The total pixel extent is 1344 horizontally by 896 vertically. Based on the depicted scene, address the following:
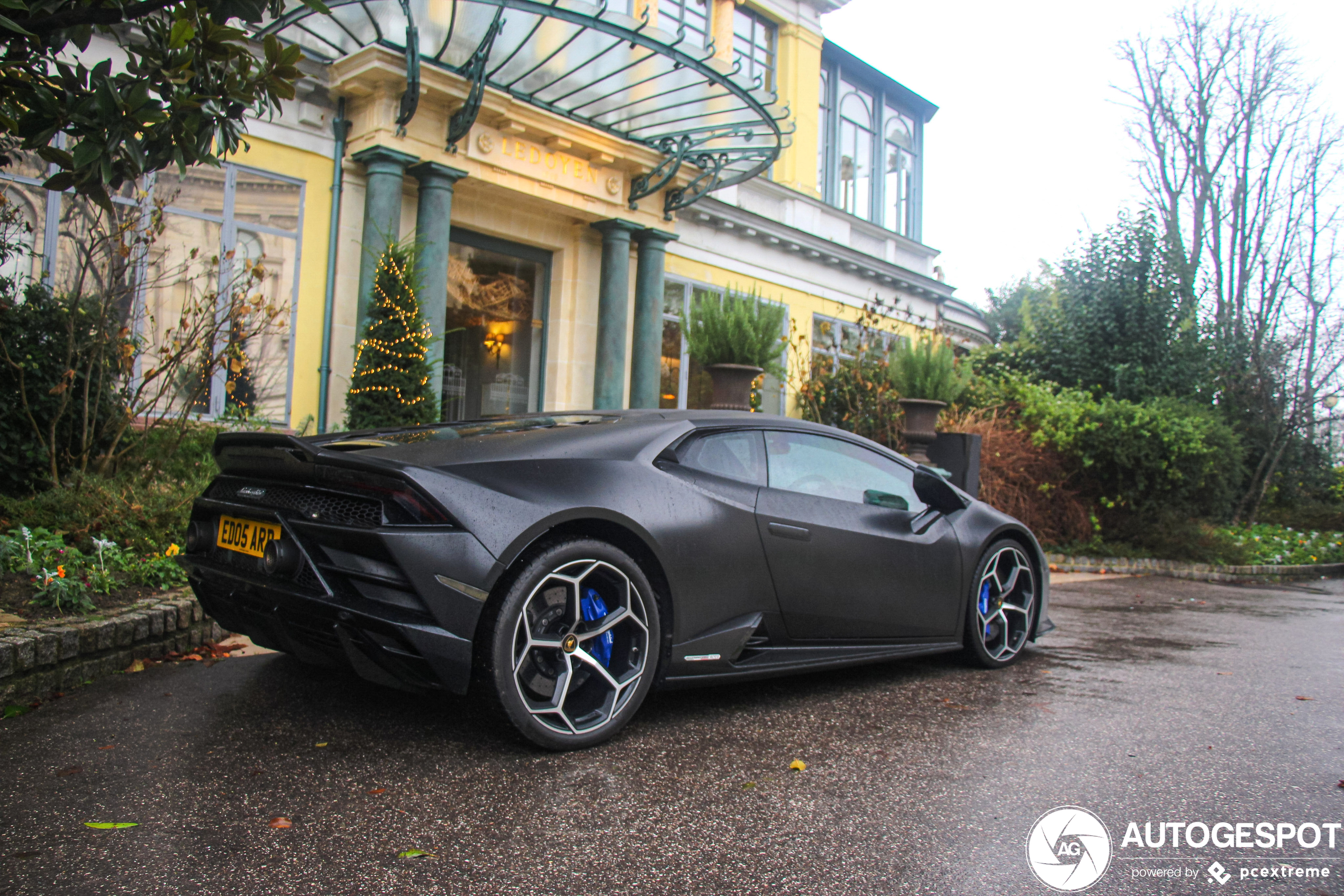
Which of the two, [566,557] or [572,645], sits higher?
[566,557]

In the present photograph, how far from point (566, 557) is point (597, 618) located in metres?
0.29

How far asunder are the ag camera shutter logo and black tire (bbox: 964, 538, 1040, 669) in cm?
194

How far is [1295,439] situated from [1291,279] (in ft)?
21.8

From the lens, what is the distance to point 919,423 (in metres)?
10.5

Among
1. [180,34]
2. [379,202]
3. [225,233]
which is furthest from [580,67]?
[180,34]

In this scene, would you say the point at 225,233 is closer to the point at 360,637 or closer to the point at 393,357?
the point at 393,357

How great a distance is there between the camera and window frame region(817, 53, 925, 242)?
17641 millimetres

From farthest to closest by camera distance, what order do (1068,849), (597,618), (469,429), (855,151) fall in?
(855,151), (469,429), (597,618), (1068,849)

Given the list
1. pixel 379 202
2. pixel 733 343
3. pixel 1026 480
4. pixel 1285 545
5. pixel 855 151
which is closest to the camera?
pixel 733 343

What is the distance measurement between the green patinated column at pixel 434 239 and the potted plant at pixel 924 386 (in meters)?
5.10

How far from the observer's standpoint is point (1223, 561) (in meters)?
12.8

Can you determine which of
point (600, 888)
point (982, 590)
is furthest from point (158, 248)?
point (600, 888)

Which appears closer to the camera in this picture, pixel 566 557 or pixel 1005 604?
pixel 566 557

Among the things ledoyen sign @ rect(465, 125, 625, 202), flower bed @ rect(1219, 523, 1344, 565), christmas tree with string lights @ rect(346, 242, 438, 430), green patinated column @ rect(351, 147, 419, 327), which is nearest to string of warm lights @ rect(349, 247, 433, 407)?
christmas tree with string lights @ rect(346, 242, 438, 430)
